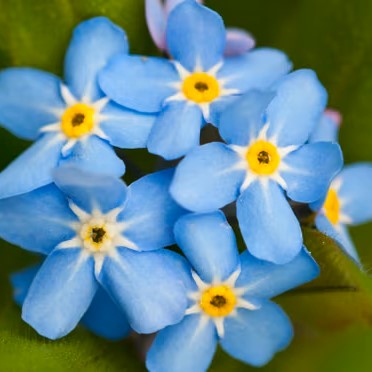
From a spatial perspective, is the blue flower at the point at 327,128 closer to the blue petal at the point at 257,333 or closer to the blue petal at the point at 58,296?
the blue petal at the point at 257,333

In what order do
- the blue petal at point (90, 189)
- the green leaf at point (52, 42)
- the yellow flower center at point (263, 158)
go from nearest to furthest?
the blue petal at point (90, 189) < the yellow flower center at point (263, 158) < the green leaf at point (52, 42)

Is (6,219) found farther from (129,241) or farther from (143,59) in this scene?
(143,59)

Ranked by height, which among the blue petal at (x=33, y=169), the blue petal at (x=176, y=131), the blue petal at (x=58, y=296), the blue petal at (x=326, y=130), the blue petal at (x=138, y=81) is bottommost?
the blue petal at (x=58, y=296)

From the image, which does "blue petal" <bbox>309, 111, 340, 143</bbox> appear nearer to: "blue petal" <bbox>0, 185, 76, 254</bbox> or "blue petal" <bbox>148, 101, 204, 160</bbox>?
"blue petal" <bbox>148, 101, 204, 160</bbox>

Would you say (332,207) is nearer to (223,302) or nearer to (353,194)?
(353,194)

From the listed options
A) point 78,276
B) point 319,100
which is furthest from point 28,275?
point 319,100

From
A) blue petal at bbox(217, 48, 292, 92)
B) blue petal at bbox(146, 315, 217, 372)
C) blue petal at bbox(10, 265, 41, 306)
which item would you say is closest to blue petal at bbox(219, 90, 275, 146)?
blue petal at bbox(217, 48, 292, 92)

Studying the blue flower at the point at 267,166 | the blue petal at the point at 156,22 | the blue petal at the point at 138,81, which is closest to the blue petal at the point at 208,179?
the blue flower at the point at 267,166

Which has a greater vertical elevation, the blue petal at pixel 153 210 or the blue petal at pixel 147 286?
the blue petal at pixel 153 210
